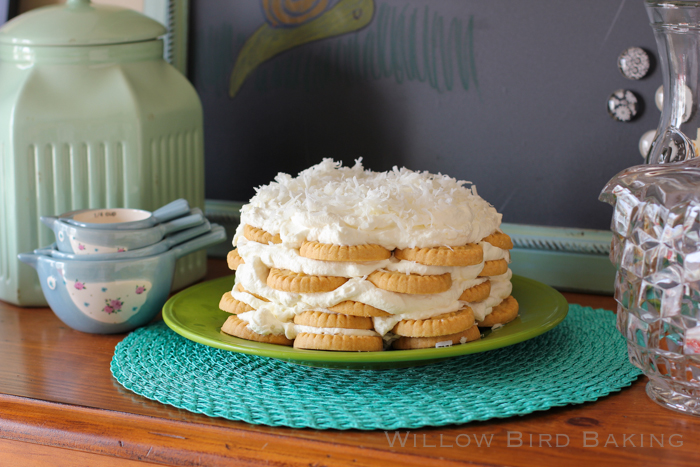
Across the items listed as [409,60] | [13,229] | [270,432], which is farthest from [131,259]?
[409,60]

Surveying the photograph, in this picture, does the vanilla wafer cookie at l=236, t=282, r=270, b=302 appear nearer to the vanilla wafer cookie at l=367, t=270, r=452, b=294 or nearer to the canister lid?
the vanilla wafer cookie at l=367, t=270, r=452, b=294

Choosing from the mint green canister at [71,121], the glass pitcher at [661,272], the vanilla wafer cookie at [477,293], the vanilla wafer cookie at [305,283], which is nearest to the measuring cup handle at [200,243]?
the mint green canister at [71,121]

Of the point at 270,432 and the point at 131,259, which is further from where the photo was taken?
the point at 131,259

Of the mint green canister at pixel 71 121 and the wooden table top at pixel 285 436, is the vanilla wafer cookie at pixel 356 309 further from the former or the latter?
the mint green canister at pixel 71 121

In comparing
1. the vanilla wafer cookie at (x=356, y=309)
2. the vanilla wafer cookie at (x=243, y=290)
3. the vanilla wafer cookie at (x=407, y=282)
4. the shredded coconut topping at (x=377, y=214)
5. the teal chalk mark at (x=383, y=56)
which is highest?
the teal chalk mark at (x=383, y=56)

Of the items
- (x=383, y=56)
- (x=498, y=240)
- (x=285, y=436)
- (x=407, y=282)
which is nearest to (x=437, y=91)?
(x=383, y=56)

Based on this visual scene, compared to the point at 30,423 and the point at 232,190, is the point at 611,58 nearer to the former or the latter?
the point at 232,190
